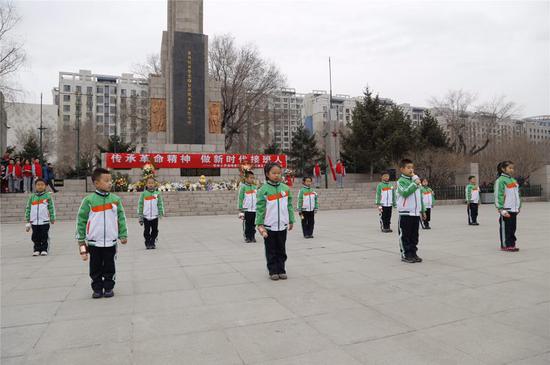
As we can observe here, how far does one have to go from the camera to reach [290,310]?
12.1ft

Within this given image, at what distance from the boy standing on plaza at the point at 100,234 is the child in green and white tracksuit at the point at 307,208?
538 cm

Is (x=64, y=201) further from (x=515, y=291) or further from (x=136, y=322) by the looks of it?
(x=515, y=291)

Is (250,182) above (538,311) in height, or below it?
above

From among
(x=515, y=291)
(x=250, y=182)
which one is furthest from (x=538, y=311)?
(x=250, y=182)

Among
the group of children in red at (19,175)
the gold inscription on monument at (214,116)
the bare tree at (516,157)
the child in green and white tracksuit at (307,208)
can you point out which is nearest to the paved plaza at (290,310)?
the child in green and white tracksuit at (307,208)

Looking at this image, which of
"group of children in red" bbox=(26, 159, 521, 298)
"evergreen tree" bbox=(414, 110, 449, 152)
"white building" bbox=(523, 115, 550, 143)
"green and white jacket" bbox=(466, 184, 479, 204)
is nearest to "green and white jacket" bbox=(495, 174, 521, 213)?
"group of children in red" bbox=(26, 159, 521, 298)

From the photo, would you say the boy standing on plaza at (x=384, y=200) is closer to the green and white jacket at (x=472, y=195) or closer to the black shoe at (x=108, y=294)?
the green and white jacket at (x=472, y=195)

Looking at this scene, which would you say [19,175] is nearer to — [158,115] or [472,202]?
[158,115]

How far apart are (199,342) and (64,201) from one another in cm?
1539

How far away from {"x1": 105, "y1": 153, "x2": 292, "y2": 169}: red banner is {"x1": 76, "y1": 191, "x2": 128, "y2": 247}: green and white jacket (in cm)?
1696

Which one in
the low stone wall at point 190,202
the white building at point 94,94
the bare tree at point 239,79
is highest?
the white building at point 94,94

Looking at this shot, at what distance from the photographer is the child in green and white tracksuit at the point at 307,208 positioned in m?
9.31

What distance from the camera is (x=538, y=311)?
352 cm

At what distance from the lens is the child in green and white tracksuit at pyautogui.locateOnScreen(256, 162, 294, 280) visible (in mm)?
5066
